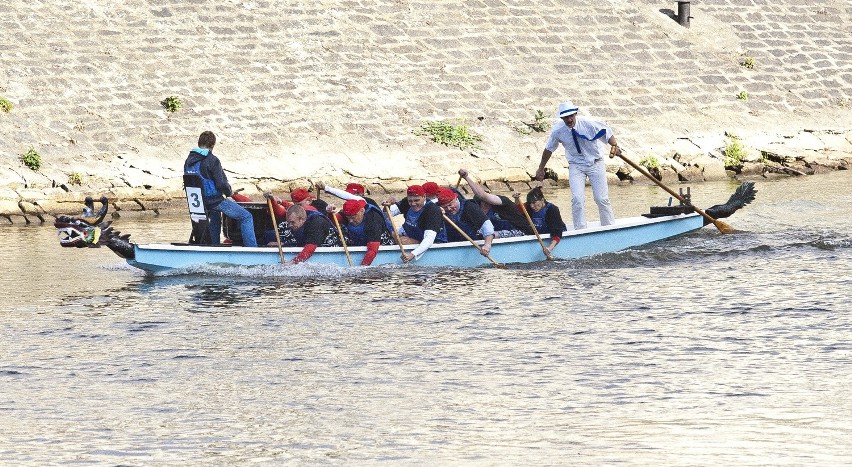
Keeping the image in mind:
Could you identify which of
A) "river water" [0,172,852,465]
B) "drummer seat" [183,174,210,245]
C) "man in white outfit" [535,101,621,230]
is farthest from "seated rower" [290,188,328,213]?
"man in white outfit" [535,101,621,230]

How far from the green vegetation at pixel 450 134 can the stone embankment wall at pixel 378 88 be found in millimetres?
215

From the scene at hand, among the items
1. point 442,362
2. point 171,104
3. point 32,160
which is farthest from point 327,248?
point 171,104

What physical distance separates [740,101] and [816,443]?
74.8 feet

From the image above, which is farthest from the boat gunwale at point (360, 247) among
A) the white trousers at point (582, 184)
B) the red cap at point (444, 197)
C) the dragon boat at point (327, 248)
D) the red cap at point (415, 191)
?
the red cap at point (415, 191)

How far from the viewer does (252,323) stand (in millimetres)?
14883

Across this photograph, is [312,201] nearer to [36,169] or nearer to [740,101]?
[36,169]

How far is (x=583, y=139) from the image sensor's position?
62.5 ft

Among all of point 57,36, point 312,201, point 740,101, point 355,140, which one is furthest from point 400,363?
point 740,101

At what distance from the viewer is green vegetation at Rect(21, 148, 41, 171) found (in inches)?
1010

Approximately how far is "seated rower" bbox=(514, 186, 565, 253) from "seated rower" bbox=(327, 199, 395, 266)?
5.50 feet

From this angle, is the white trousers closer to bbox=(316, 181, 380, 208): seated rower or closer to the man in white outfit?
the man in white outfit

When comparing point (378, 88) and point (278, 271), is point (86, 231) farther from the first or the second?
point (378, 88)

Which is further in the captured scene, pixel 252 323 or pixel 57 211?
pixel 57 211

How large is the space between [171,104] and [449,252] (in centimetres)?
1116
